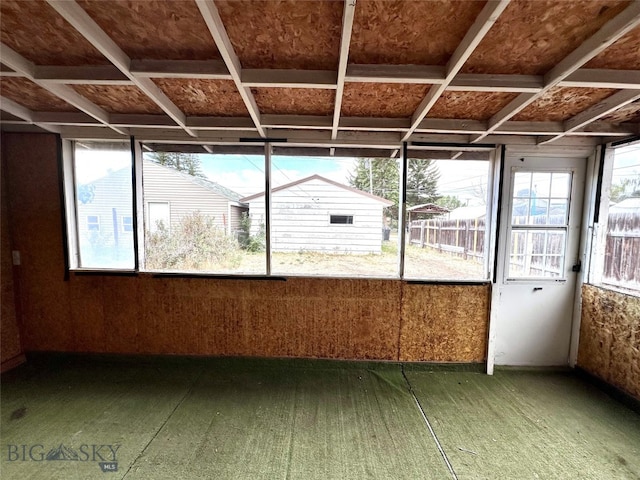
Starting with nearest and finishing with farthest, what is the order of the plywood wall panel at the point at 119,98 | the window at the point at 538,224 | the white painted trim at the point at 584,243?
1. the plywood wall panel at the point at 119,98
2. the white painted trim at the point at 584,243
3. the window at the point at 538,224

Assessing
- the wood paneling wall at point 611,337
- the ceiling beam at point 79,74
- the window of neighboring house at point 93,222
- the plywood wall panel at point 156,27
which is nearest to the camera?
the plywood wall panel at point 156,27

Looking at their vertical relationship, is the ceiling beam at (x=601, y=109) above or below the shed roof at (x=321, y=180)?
above

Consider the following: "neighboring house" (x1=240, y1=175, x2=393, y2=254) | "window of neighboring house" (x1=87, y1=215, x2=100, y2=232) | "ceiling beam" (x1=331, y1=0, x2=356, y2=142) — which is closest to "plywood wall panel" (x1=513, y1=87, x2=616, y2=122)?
"neighboring house" (x1=240, y1=175, x2=393, y2=254)

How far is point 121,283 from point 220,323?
43.8 inches

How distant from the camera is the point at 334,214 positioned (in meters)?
2.58

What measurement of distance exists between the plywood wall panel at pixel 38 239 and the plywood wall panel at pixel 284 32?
8.44ft

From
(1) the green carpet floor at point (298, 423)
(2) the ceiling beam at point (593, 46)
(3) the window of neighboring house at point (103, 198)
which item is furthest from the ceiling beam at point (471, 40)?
(3) the window of neighboring house at point (103, 198)

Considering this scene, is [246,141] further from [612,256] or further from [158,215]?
[612,256]

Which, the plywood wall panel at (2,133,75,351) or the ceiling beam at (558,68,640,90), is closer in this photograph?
the ceiling beam at (558,68,640,90)

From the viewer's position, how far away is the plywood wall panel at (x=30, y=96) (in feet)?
5.55

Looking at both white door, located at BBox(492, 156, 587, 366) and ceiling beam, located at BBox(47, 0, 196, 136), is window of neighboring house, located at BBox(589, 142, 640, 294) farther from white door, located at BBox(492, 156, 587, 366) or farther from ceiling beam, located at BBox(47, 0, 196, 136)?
ceiling beam, located at BBox(47, 0, 196, 136)

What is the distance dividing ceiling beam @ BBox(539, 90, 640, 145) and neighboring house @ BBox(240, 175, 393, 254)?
1.54m

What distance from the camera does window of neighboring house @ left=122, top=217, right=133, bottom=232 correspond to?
2.59 metres

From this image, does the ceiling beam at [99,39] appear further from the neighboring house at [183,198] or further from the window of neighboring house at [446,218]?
the window of neighboring house at [446,218]
